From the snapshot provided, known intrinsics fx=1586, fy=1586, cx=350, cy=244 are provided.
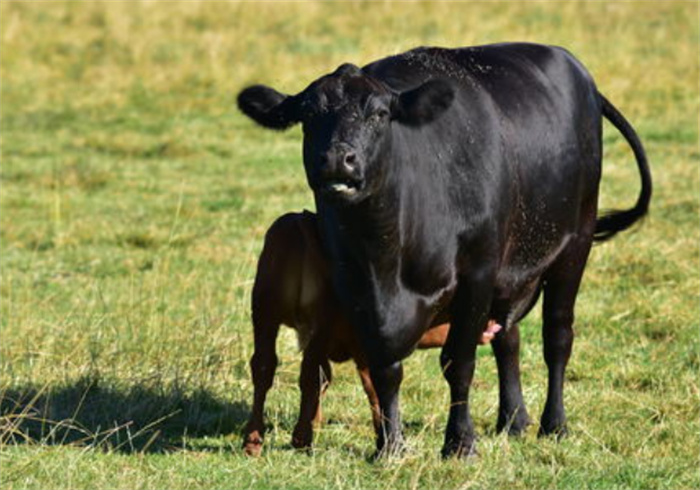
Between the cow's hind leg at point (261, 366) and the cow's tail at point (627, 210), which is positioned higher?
the cow's tail at point (627, 210)

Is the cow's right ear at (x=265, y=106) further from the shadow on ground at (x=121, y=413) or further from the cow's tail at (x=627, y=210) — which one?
the cow's tail at (x=627, y=210)

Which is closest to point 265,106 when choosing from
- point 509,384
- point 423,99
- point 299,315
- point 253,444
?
point 423,99

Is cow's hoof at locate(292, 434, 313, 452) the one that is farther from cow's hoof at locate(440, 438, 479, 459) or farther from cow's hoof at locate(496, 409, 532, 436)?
cow's hoof at locate(496, 409, 532, 436)

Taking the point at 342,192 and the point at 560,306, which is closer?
the point at 342,192

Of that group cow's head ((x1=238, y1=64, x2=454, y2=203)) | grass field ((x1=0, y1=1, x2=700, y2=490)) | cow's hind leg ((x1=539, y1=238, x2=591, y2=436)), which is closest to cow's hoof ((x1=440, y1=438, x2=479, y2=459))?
grass field ((x1=0, y1=1, x2=700, y2=490))

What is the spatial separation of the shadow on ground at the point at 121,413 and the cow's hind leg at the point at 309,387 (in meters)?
0.58

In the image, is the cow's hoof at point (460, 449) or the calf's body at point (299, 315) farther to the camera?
the calf's body at point (299, 315)

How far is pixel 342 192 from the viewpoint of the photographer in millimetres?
6059

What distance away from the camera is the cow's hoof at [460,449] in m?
6.77

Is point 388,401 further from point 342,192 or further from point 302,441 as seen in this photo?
point 342,192

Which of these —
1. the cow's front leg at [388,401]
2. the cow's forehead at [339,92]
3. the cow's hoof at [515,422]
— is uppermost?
the cow's forehead at [339,92]

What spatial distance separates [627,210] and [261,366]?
2.60 m

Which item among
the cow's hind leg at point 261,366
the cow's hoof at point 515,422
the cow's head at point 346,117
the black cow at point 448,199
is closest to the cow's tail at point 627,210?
the black cow at point 448,199

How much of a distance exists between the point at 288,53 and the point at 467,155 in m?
15.2
